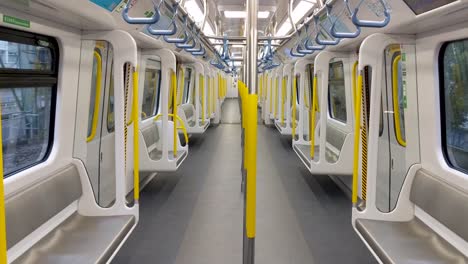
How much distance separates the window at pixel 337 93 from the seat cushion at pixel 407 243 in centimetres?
314

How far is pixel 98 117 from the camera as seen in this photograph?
4.06m

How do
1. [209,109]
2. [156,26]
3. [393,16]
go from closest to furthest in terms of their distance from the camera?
[393,16] < [156,26] < [209,109]

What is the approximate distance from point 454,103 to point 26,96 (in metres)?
3.24

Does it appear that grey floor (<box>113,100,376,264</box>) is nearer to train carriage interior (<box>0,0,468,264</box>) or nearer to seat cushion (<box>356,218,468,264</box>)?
train carriage interior (<box>0,0,468,264</box>)

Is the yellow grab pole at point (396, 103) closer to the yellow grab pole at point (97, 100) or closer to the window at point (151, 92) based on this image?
the yellow grab pole at point (97, 100)

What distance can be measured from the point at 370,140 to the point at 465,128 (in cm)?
74

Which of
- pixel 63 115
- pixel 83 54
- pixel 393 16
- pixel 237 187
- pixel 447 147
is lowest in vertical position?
pixel 237 187

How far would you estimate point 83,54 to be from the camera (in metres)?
3.45

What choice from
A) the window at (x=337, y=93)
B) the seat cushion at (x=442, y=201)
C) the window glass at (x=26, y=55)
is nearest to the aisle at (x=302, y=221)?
the seat cushion at (x=442, y=201)

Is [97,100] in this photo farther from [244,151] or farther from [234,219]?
[234,219]

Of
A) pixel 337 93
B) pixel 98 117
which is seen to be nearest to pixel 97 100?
pixel 98 117

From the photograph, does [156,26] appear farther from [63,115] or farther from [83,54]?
[63,115]

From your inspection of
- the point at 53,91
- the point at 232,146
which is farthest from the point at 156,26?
the point at 232,146

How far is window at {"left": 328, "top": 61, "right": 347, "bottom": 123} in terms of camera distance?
241 inches
